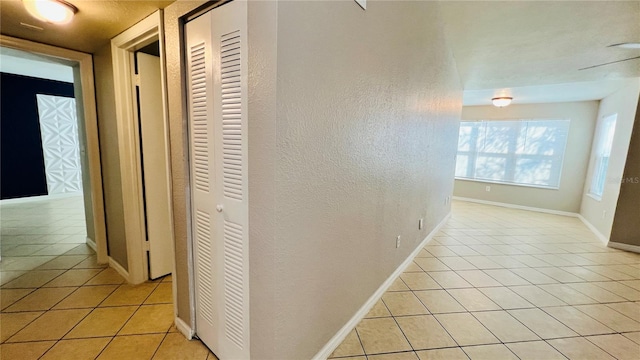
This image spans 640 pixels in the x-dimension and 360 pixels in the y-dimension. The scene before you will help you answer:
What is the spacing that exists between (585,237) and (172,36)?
6.00 metres

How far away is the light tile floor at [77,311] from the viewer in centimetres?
160

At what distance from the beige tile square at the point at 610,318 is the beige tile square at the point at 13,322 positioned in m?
4.28

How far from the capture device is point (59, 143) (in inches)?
227

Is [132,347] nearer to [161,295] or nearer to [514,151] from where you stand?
[161,295]

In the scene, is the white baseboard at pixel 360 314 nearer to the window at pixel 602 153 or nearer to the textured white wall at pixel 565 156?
the window at pixel 602 153

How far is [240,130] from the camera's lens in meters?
1.19

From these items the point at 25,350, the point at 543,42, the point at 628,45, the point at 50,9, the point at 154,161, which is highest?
the point at 543,42

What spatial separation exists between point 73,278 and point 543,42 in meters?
5.39

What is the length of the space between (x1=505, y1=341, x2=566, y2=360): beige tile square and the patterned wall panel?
308 inches

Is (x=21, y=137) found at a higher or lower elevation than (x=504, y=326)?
higher

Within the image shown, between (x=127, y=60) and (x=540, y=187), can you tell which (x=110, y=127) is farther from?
(x=540, y=187)

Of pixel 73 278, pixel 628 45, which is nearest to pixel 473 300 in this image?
pixel 628 45

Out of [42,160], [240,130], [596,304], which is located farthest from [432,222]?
[42,160]

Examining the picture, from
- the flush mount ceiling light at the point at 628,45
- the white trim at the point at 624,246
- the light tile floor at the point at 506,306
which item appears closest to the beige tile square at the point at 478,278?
the light tile floor at the point at 506,306
